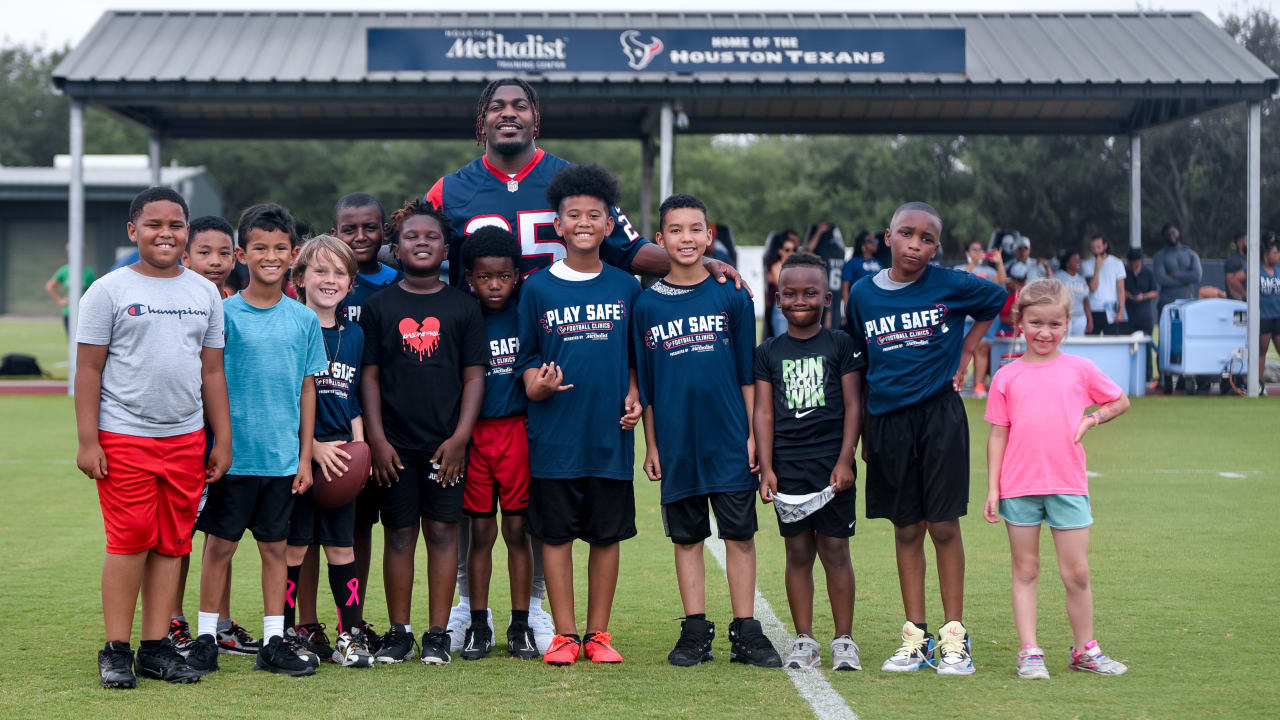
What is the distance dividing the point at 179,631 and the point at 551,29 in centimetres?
1261

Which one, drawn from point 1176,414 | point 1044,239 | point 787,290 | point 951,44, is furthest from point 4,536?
point 1044,239

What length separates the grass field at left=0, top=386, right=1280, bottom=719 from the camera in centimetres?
429

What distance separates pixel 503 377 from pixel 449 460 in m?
0.43

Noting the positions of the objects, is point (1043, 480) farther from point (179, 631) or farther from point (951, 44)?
point (951, 44)

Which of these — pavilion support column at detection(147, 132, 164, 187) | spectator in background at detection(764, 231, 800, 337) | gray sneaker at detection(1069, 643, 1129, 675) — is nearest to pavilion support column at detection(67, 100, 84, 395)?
pavilion support column at detection(147, 132, 164, 187)

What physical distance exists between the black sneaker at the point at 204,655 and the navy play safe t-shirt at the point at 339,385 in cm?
89

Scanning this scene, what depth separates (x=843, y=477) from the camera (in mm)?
4926

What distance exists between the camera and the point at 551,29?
16.4m

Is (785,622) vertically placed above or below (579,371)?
below

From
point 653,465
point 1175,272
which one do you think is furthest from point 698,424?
point 1175,272

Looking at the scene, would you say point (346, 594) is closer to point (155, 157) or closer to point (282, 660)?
point (282, 660)

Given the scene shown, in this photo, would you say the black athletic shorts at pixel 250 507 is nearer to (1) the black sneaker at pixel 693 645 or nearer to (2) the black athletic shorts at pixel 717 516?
(2) the black athletic shorts at pixel 717 516

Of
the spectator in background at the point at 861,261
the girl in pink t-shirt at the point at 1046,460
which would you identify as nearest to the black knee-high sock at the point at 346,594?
the girl in pink t-shirt at the point at 1046,460

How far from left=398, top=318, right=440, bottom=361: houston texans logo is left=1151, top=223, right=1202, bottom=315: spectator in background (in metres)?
15.3
